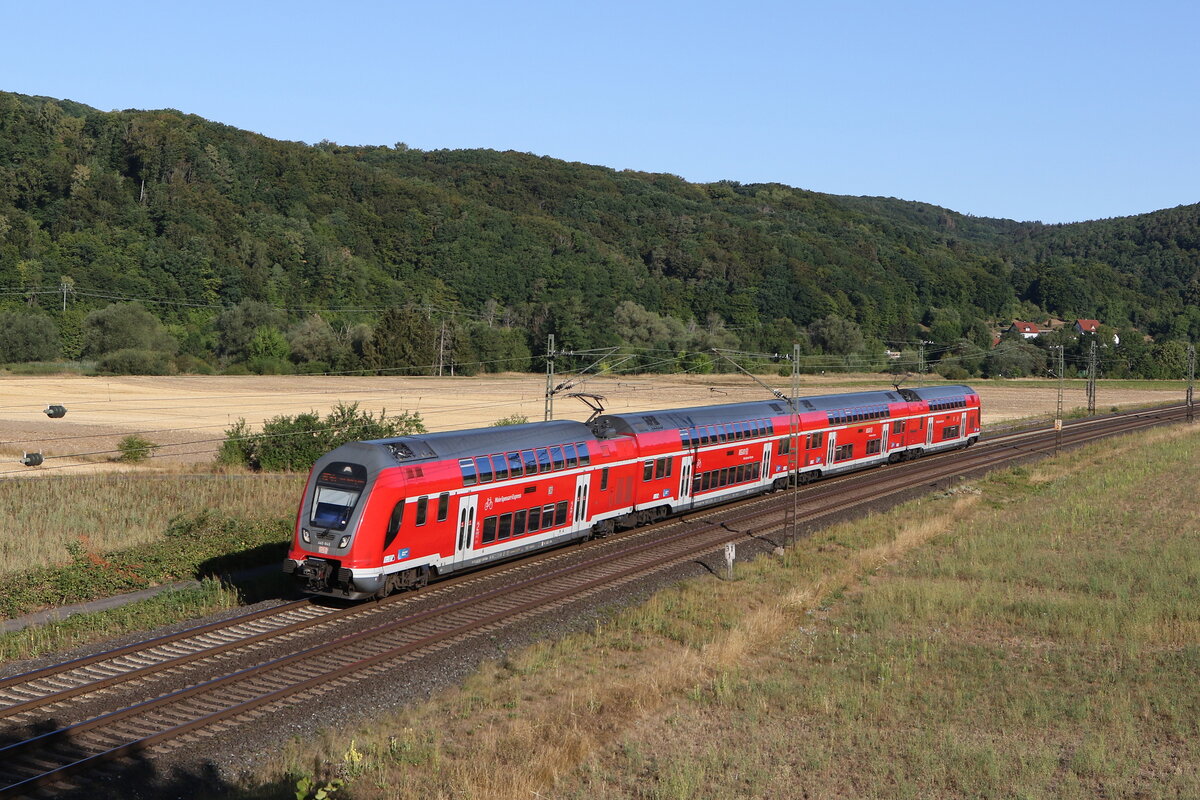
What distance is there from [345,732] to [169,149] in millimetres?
180885

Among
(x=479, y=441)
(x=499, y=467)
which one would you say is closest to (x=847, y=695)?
(x=499, y=467)

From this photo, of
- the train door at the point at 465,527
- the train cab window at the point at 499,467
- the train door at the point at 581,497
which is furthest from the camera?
the train door at the point at 581,497

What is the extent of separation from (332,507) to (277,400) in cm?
6733

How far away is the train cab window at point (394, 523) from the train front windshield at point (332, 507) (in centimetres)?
97

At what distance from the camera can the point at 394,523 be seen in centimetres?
2538

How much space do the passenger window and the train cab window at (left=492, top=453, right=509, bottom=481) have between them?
19cm

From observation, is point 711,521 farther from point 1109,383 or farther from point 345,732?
Result: point 1109,383

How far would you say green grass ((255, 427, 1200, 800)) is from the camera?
15836 millimetres

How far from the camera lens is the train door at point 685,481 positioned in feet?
127

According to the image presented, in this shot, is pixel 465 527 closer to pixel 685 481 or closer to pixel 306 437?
pixel 685 481

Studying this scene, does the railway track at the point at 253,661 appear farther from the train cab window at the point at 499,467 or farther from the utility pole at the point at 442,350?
the utility pole at the point at 442,350

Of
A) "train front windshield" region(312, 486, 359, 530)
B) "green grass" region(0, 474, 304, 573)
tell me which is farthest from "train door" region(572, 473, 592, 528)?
"green grass" region(0, 474, 304, 573)

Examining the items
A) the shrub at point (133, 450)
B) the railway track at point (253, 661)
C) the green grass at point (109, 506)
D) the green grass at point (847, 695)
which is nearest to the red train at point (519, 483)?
the railway track at point (253, 661)

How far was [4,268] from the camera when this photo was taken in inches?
5527
